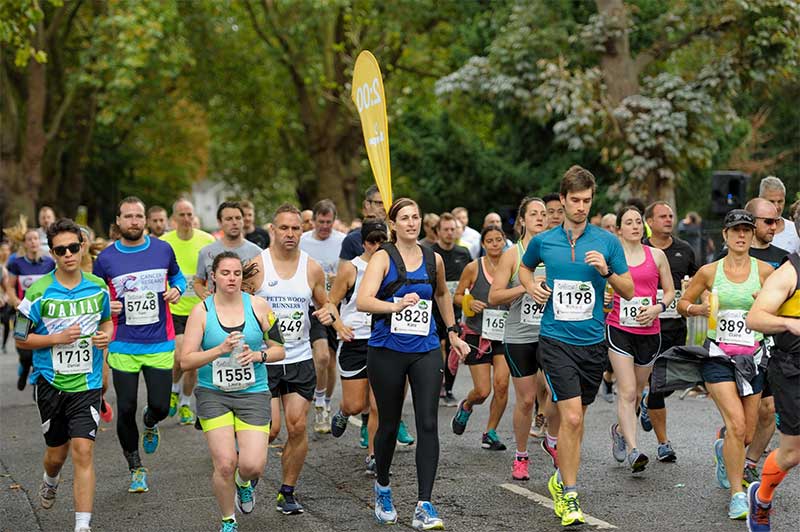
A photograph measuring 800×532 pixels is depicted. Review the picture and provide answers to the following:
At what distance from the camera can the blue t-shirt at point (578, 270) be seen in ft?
23.9

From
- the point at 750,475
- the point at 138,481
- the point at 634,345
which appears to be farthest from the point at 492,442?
the point at 138,481

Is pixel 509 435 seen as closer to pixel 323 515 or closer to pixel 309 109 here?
pixel 323 515

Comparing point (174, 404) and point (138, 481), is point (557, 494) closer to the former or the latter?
point (138, 481)

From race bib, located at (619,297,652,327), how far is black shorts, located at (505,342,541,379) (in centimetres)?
71

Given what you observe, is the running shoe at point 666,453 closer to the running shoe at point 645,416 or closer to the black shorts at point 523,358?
the running shoe at point 645,416

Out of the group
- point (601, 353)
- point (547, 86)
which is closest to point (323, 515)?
point (601, 353)

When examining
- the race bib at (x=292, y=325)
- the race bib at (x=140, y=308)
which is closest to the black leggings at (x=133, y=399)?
the race bib at (x=140, y=308)

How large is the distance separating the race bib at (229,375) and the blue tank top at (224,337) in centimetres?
2

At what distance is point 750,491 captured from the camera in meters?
6.63

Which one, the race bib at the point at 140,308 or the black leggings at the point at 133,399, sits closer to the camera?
the black leggings at the point at 133,399

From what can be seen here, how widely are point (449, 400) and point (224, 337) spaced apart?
6.12 metres

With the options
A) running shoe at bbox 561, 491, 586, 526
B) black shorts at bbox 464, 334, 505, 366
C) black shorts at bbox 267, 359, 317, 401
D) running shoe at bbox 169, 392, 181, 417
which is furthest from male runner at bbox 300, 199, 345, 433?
running shoe at bbox 561, 491, 586, 526

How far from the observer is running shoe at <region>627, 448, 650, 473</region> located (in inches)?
330

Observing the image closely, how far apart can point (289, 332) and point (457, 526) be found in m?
1.75
